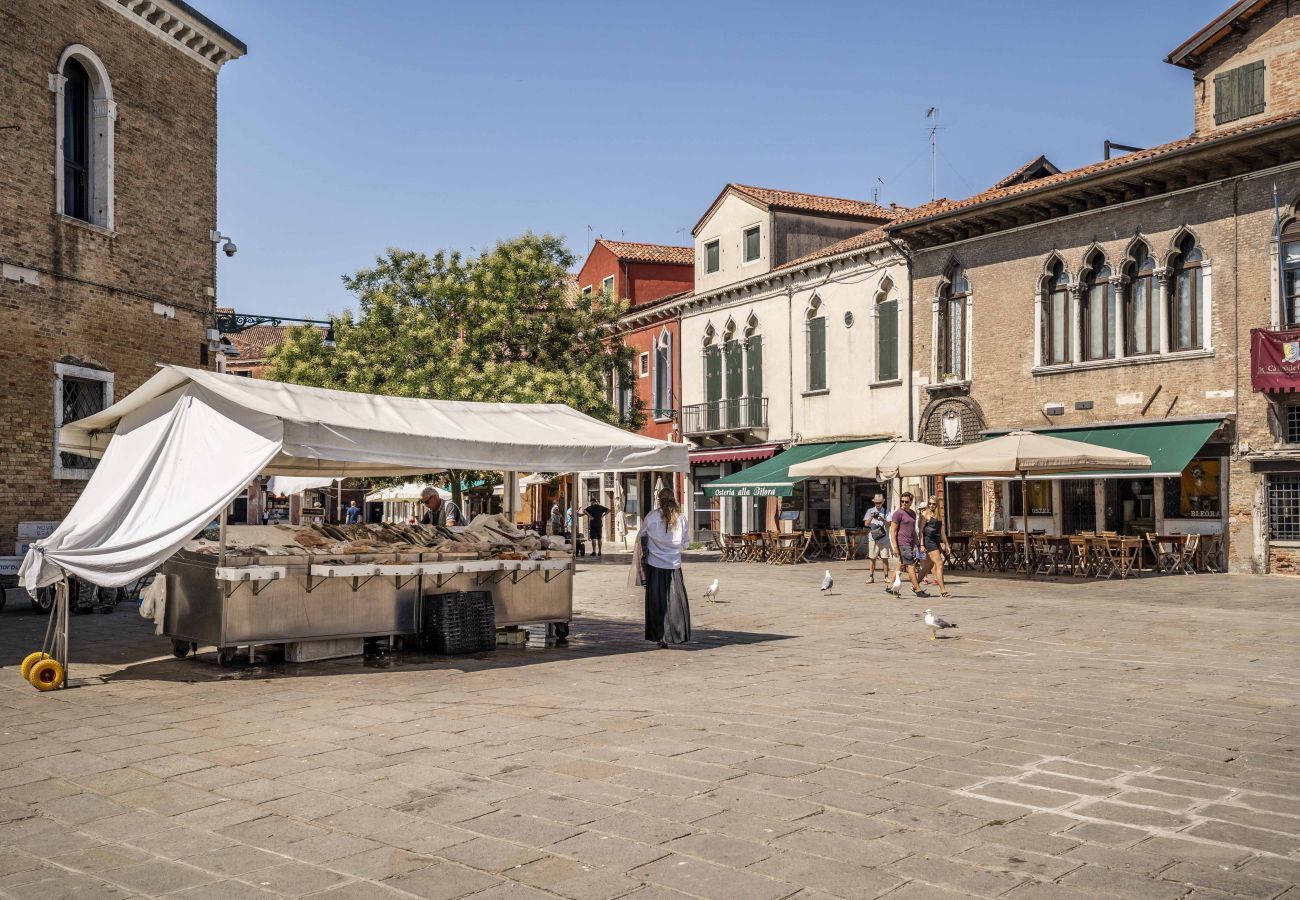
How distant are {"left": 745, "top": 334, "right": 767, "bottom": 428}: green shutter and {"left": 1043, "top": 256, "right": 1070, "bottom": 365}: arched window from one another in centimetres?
991

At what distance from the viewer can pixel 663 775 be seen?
20.4ft

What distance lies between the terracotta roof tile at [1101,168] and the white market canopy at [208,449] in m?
14.9

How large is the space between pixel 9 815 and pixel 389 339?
28.0m

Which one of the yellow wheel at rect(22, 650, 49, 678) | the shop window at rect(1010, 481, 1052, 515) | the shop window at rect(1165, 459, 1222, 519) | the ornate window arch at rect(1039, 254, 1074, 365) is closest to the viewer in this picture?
the yellow wheel at rect(22, 650, 49, 678)

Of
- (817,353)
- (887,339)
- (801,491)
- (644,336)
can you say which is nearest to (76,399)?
(887,339)

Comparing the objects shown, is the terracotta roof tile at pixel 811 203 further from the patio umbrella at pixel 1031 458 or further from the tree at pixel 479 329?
the patio umbrella at pixel 1031 458

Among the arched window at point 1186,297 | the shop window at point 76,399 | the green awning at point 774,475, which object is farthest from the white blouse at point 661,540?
the green awning at point 774,475

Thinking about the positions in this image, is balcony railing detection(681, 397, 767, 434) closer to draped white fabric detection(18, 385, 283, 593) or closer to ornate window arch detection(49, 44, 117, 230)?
ornate window arch detection(49, 44, 117, 230)

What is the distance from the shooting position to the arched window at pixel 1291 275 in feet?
67.8

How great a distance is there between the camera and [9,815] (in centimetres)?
558

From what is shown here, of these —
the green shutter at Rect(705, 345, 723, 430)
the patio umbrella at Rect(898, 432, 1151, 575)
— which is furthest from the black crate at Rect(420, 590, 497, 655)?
the green shutter at Rect(705, 345, 723, 430)

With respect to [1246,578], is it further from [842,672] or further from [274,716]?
[274,716]

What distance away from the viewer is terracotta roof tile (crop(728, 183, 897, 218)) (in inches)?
1324

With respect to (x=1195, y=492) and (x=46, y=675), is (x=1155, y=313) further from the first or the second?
(x=46, y=675)
